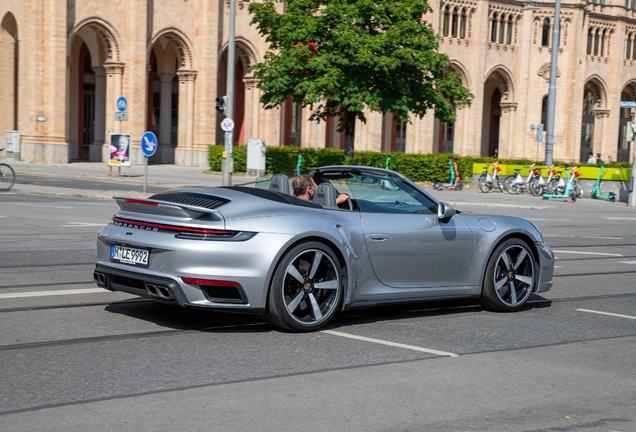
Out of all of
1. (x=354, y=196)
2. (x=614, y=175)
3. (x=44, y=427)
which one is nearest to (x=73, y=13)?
(x=614, y=175)

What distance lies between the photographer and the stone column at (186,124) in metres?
42.9

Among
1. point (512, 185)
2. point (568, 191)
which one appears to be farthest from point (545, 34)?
point (568, 191)

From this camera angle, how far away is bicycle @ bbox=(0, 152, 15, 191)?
894 inches

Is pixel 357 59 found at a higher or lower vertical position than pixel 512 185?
higher

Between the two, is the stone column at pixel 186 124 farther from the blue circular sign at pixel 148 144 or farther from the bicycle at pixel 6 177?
the bicycle at pixel 6 177

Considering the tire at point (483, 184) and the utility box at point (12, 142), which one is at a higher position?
the utility box at point (12, 142)

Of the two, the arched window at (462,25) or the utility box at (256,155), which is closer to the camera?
the utility box at (256,155)

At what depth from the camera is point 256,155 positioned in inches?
1378

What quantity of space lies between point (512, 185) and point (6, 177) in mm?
18982

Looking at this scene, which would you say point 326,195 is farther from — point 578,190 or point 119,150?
point 578,190

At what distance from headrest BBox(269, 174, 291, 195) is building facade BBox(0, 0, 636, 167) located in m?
27.9

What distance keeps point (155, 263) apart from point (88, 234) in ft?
24.4

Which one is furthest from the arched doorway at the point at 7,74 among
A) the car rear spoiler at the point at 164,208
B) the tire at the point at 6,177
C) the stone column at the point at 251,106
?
the car rear spoiler at the point at 164,208

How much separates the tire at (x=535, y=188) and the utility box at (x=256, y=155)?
35.3ft
